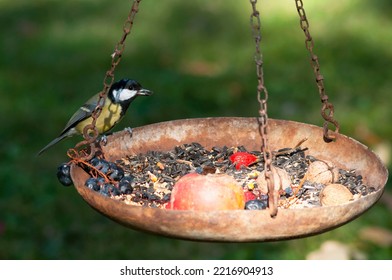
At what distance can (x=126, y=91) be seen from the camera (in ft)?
17.1

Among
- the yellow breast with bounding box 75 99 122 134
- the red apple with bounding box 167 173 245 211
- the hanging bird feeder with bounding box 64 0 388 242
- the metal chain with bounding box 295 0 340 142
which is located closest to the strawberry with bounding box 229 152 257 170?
the hanging bird feeder with bounding box 64 0 388 242

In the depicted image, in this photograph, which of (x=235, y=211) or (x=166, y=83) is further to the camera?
(x=166, y=83)

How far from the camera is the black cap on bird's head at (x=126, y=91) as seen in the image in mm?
5172

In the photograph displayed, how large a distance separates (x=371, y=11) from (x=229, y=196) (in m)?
6.64

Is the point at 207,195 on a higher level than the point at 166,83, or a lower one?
lower

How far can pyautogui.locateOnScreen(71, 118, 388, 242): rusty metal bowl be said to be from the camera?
320 cm

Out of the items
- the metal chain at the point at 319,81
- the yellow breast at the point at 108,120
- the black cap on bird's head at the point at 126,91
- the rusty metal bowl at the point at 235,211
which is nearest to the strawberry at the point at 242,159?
the rusty metal bowl at the point at 235,211

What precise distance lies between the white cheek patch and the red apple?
1726 mm

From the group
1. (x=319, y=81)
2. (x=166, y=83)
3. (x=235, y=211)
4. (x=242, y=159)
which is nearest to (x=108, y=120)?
(x=242, y=159)

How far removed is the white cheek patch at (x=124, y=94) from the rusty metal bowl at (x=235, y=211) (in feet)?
2.47

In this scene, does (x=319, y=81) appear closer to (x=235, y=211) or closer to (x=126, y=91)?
(x=235, y=211)

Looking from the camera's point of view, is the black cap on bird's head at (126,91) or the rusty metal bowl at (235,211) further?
the black cap on bird's head at (126,91)

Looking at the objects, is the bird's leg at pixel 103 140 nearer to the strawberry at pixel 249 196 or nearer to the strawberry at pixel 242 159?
the strawberry at pixel 242 159

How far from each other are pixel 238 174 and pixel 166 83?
4.26 metres
